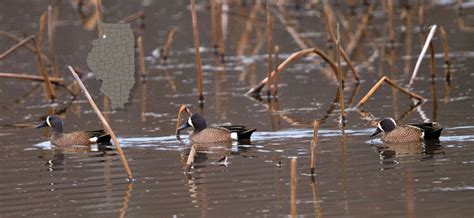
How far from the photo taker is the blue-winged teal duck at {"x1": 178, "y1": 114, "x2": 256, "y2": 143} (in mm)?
15648

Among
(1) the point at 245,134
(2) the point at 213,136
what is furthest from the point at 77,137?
(1) the point at 245,134

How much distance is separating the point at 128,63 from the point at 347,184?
4.12 metres

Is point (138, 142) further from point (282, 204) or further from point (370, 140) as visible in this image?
point (282, 204)

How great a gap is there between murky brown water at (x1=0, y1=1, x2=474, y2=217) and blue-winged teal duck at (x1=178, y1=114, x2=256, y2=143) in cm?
24

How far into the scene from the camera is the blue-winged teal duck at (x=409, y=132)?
1474 cm

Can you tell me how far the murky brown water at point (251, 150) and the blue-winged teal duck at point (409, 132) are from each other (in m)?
0.19

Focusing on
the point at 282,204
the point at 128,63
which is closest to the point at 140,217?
the point at 282,204

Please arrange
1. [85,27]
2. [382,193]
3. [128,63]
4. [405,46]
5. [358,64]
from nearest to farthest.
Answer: [382,193], [128,63], [358,64], [405,46], [85,27]

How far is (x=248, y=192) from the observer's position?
11.9m

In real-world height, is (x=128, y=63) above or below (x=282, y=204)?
above

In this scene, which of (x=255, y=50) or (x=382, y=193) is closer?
(x=382, y=193)

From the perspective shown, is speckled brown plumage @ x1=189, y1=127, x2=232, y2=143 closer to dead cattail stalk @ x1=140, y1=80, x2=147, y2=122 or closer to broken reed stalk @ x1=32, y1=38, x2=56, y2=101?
dead cattail stalk @ x1=140, y1=80, x2=147, y2=122

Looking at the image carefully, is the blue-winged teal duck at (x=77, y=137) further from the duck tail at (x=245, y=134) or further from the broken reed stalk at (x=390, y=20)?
the broken reed stalk at (x=390, y=20)

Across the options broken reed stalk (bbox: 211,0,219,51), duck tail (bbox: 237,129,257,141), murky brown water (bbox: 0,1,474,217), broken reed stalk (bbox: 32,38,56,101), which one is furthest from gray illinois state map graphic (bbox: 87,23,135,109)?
broken reed stalk (bbox: 211,0,219,51)
